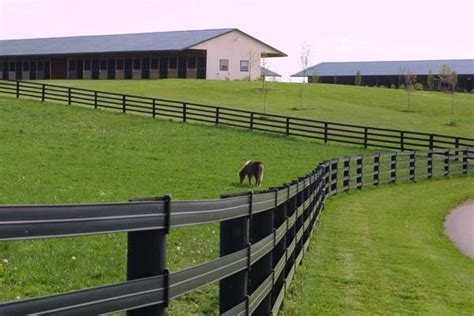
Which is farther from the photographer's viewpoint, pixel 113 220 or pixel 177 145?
pixel 177 145

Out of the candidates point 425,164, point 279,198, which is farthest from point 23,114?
point 279,198

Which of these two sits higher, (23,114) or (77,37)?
(77,37)

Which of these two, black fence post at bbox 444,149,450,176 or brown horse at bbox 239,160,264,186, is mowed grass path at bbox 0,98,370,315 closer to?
brown horse at bbox 239,160,264,186

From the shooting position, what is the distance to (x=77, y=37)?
89688 millimetres

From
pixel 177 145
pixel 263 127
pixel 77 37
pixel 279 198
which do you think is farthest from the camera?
pixel 77 37

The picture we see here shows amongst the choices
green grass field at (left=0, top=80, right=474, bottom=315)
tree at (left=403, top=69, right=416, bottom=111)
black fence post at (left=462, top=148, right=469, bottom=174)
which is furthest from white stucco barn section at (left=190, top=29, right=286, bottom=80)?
black fence post at (left=462, top=148, right=469, bottom=174)

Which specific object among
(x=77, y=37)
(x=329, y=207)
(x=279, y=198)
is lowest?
(x=329, y=207)

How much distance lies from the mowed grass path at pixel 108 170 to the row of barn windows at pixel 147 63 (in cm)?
3564

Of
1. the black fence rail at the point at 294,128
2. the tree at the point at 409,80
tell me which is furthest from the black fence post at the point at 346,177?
the tree at the point at 409,80

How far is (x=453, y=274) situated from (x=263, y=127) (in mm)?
30476

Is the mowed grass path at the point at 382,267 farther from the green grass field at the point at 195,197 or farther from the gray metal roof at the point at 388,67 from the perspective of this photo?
the gray metal roof at the point at 388,67

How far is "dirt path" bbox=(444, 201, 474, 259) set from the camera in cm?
1491

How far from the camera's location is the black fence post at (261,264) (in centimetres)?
609

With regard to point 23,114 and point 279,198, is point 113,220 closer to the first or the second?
point 279,198
